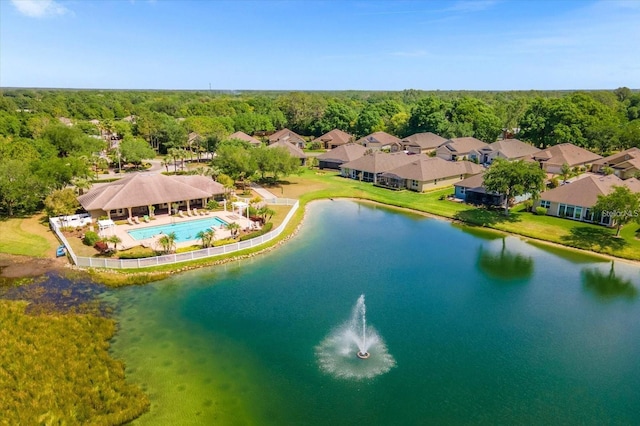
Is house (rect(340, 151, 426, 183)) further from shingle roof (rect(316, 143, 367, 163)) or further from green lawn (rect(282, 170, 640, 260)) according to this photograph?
shingle roof (rect(316, 143, 367, 163))

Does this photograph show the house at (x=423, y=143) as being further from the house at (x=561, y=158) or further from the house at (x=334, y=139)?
the house at (x=561, y=158)

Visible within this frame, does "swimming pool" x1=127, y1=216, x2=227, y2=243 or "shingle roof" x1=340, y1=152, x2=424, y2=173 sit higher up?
"shingle roof" x1=340, y1=152, x2=424, y2=173

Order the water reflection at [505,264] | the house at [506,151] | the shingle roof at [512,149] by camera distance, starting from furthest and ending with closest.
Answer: the shingle roof at [512,149] < the house at [506,151] < the water reflection at [505,264]

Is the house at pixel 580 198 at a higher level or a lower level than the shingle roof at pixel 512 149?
lower

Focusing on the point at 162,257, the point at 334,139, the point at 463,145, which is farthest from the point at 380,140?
the point at 162,257

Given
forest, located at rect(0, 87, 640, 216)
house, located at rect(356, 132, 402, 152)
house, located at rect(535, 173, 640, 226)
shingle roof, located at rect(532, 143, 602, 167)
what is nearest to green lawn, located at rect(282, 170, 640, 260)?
house, located at rect(535, 173, 640, 226)

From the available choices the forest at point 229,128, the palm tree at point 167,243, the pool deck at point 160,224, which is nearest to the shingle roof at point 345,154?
the forest at point 229,128

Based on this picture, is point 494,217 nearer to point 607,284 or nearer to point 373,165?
point 607,284
